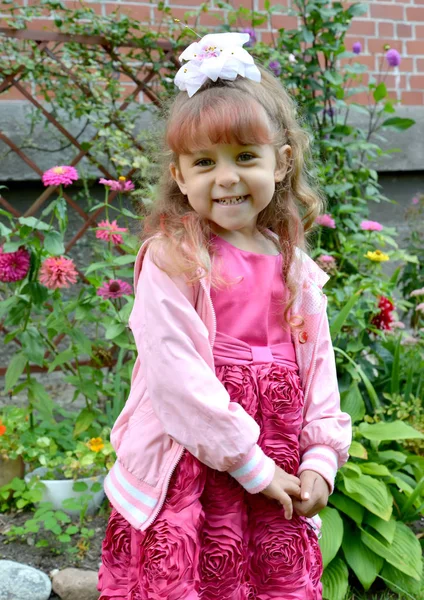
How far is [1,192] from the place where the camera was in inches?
162

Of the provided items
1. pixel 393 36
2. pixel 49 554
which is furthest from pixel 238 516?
pixel 393 36

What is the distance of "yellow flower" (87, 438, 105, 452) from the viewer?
9.02 ft

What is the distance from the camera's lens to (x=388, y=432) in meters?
2.76

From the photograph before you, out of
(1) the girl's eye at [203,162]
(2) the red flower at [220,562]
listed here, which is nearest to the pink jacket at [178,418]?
(2) the red flower at [220,562]

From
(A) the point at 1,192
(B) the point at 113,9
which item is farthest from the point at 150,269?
(B) the point at 113,9

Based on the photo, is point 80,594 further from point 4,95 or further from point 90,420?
point 4,95

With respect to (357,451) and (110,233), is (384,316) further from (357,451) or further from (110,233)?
(110,233)

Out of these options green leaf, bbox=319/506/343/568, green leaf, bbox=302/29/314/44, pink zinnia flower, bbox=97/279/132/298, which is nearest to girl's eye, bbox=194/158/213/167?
pink zinnia flower, bbox=97/279/132/298

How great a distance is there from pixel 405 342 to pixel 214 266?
1874mm

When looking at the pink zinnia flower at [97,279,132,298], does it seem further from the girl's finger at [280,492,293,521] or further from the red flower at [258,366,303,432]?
the girl's finger at [280,492,293,521]

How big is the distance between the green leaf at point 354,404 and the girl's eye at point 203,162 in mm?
1451

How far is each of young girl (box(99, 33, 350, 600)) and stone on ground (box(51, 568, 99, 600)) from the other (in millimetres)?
686

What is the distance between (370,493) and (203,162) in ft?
4.45

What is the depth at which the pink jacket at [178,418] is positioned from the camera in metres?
1.60
